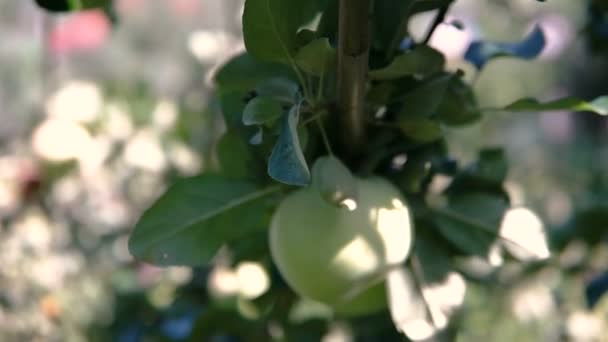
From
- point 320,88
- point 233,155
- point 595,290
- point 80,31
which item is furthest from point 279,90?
point 80,31

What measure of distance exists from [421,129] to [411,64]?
0.05 m

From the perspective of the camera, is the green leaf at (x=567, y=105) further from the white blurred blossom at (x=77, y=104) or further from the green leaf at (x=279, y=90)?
the white blurred blossom at (x=77, y=104)

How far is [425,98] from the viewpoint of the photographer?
1.72 ft

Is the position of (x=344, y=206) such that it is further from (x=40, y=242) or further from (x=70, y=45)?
(x=70, y=45)

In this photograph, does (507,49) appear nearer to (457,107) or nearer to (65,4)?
(457,107)

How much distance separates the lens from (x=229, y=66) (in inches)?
21.8

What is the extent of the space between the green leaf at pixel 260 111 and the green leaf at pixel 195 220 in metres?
0.08

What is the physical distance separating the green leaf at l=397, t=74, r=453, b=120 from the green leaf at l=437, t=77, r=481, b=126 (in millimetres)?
23

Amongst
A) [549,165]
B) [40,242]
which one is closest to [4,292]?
Answer: [40,242]

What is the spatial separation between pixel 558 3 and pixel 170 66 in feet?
5.25

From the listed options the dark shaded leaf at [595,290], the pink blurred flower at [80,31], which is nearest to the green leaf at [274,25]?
the dark shaded leaf at [595,290]

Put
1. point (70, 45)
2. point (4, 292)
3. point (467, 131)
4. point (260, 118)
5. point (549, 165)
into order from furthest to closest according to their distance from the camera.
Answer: point (549, 165) → point (467, 131) → point (70, 45) → point (4, 292) → point (260, 118)

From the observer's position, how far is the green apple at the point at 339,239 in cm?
51

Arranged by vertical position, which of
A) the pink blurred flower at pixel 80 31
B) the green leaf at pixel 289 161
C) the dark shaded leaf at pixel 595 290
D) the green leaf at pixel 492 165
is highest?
the green leaf at pixel 289 161
